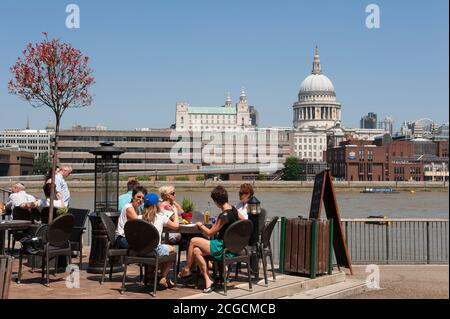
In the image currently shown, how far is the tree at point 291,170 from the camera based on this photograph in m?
145

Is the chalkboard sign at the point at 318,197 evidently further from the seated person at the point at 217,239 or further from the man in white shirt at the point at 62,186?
the man in white shirt at the point at 62,186

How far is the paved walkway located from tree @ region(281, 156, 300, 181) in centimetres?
13256

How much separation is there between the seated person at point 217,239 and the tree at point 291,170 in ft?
448

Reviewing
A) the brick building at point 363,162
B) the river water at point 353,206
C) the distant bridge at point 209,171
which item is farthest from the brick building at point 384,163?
the river water at point 353,206

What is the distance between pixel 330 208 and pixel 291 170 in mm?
134589

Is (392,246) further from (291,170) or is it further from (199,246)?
(291,170)

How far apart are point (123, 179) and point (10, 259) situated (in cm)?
10139

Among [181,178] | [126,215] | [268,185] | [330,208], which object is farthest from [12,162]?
[126,215]

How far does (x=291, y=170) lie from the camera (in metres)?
145

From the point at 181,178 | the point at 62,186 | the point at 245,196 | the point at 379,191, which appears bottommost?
the point at 379,191

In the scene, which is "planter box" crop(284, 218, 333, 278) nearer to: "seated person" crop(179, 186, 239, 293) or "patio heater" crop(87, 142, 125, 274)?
"seated person" crop(179, 186, 239, 293)

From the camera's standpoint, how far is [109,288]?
873 cm

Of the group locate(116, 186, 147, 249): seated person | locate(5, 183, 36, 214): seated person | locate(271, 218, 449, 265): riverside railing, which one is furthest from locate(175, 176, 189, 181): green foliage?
locate(116, 186, 147, 249): seated person
